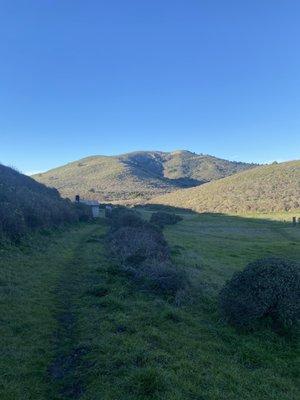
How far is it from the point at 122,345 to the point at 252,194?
3756 inches

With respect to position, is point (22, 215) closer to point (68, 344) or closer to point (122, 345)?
point (68, 344)

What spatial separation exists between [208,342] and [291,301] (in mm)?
3107

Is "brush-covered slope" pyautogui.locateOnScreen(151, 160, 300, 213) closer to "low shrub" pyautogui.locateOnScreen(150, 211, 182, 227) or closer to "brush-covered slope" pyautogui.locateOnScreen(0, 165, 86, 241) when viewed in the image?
"low shrub" pyautogui.locateOnScreen(150, 211, 182, 227)

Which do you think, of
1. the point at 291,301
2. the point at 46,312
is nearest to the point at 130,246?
the point at 46,312

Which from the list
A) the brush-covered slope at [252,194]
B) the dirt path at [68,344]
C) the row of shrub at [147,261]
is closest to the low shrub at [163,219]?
the brush-covered slope at [252,194]

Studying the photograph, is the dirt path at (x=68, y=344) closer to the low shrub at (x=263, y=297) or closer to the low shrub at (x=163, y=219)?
the low shrub at (x=263, y=297)

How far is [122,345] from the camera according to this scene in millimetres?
11016

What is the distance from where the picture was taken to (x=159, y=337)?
1188 cm

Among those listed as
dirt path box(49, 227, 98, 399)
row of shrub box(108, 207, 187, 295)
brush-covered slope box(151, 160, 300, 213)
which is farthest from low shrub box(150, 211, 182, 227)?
dirt path box(49, 227, 98, 399)

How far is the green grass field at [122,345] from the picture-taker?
29.8ft

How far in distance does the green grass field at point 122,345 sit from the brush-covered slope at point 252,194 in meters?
72.6

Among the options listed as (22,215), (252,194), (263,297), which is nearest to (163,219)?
(22,215)

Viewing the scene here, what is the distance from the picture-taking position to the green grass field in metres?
9.09

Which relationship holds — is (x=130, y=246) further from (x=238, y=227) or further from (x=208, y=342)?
(x=238, y=227)
